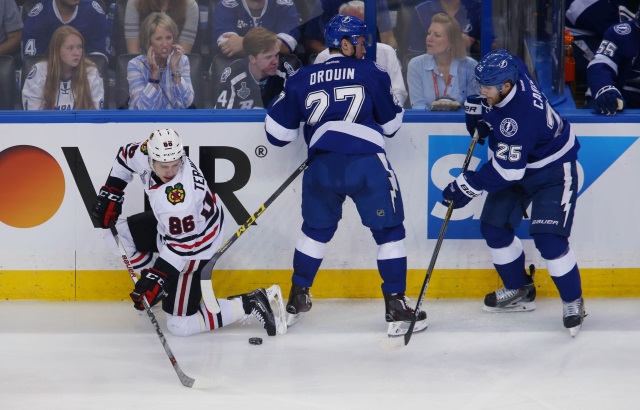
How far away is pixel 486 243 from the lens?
4.77 m

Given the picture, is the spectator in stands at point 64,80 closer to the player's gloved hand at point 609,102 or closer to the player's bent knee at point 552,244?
the player's bent knee at point 552,244

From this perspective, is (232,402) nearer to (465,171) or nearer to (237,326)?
(237,326)

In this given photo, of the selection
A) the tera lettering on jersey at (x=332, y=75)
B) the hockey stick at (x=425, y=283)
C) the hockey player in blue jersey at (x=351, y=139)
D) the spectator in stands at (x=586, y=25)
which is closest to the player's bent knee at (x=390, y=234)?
the hockey player in blue jersey at (x=351, y=139)

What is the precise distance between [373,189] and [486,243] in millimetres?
689

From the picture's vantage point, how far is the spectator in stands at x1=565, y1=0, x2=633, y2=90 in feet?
18.2

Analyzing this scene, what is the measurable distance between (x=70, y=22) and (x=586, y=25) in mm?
2553

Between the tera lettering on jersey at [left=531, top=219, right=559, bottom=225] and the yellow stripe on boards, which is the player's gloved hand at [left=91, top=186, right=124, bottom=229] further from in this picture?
the tera lettering on jersey at [left=531, top=219, right=559, bottom=225]

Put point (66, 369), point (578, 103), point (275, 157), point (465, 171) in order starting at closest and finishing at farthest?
point (66, 369) < point (465, 171) < point (275, 157) < point (578, 103)

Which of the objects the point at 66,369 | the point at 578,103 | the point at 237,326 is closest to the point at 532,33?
the point at 578,103

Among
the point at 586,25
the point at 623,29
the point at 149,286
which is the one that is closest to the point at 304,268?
the point at 149,286

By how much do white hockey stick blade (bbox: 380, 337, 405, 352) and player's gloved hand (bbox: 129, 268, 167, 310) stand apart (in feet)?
2.83

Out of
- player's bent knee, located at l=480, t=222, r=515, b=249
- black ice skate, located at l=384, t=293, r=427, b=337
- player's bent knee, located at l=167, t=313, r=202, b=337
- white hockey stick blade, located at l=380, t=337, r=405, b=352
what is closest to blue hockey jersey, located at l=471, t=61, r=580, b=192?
player's bent knee, located at l=480, t=222, r=515, b=249

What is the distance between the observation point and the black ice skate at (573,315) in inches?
173

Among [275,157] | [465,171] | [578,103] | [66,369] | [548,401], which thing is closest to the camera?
[548,401]
